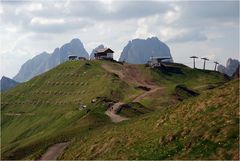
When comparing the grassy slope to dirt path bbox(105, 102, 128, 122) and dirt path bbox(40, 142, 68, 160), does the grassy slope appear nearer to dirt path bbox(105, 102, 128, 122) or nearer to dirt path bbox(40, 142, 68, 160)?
dirt path bbox(40, 142, 68, 160)

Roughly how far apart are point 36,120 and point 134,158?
13914 cm

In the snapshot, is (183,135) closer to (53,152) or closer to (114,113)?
(53,152)

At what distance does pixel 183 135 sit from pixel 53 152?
1816 inches

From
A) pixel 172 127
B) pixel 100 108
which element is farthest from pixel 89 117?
pixel 172 127

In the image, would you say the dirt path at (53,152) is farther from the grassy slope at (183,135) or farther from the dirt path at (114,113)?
the dirt path at (114,113)

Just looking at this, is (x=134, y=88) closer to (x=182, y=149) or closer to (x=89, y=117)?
(x=89, y=117)

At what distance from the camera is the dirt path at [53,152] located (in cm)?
9269

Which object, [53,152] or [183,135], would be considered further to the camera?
[53,152]

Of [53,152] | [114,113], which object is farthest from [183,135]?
[114,113]

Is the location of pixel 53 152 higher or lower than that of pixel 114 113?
lower

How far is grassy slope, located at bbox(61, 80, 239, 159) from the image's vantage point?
5128 cm

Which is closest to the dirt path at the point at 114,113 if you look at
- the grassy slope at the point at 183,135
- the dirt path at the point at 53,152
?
the dirt path at the point at 53,152

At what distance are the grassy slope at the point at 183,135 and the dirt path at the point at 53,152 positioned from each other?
511 inches

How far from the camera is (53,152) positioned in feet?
318
